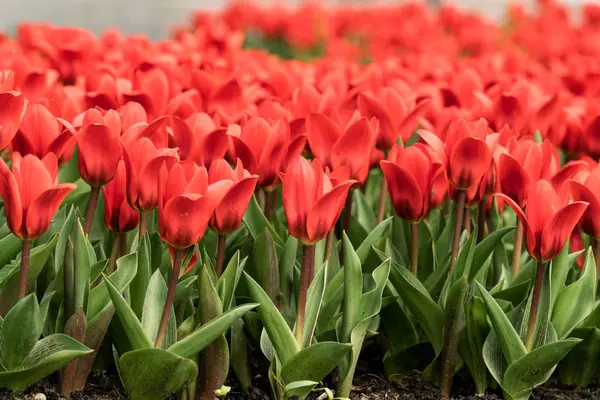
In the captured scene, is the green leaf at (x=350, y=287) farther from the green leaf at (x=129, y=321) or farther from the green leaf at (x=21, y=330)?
the green leaf at (x=21, y=330)

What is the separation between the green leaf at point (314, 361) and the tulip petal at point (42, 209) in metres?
0.62

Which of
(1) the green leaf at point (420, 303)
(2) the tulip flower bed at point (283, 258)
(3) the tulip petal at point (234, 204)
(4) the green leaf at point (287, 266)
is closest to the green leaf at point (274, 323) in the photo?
(2) the tulip flower bed at point (283, 258)

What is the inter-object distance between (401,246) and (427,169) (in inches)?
15.3

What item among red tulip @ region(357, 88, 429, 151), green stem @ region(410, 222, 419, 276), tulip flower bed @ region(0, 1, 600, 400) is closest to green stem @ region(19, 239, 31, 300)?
tulip flower bed @ region(0, 1, 600, 400)

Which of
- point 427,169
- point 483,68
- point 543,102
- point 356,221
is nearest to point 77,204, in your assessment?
point 356,221

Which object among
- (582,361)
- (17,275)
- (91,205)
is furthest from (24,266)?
(582,361)

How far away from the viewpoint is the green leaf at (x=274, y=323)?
6.58ft

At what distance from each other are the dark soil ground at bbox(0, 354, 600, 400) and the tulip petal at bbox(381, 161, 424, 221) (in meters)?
0.45

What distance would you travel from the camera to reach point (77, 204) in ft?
8.18

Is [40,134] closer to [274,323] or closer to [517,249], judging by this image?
[274,323]

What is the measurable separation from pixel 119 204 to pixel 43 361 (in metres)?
0.43

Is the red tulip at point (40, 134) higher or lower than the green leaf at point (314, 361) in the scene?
higher

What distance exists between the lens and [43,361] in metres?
1.95

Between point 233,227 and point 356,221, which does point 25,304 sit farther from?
point 356,221
